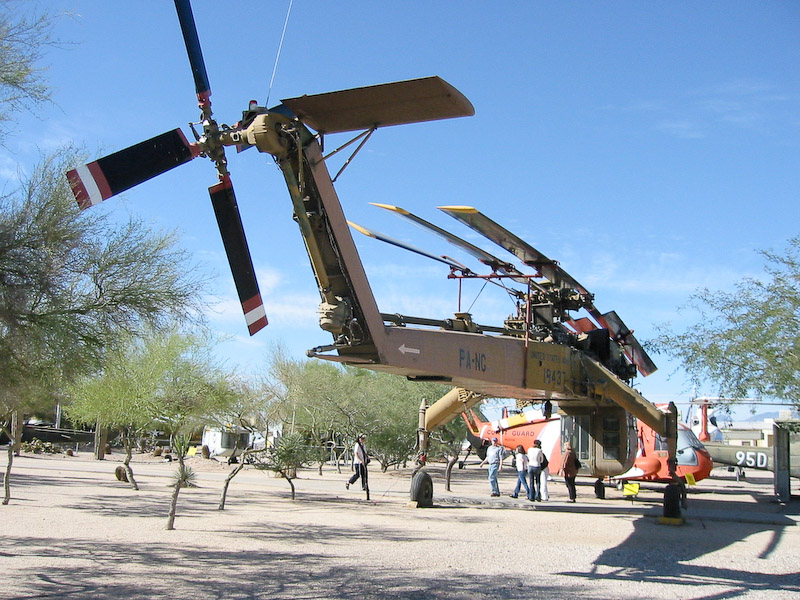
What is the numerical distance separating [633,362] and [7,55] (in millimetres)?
14222

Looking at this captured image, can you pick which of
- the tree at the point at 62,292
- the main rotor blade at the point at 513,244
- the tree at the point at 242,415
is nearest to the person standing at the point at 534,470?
the main rotor blade at the point at 513,244

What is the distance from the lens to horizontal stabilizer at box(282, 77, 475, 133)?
22.5 feet

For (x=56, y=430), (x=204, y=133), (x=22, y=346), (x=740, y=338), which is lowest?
(x=56, y=430)

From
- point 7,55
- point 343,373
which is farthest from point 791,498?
point 343,373

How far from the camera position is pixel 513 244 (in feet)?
41.3

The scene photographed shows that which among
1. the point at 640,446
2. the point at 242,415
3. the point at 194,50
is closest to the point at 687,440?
the point at 640,446

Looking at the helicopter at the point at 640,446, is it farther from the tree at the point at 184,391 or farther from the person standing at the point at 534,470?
Answer: the tree at the point at 184,391

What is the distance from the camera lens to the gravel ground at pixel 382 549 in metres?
8.05

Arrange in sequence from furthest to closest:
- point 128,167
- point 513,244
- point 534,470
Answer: point 534,470
point 513,244
point 128,167

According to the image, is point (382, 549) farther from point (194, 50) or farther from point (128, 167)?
point (194, 50)

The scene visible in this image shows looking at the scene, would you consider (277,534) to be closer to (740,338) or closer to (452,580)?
(452,580)

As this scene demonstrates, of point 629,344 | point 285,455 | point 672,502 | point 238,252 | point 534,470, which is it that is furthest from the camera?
point 534,470

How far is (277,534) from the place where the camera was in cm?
1238

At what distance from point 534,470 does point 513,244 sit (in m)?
8.59
